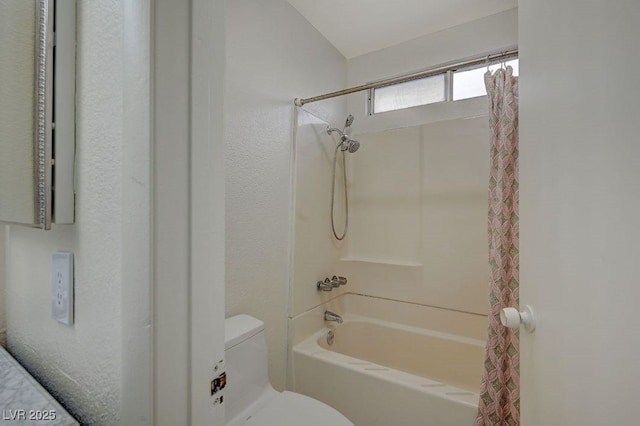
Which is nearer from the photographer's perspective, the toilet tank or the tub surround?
the tub surround

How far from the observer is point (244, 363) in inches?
47.5

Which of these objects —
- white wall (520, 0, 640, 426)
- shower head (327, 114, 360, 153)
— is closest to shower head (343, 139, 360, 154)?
shower head (327, 114, 360, 153)

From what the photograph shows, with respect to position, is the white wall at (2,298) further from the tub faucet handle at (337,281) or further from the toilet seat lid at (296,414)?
the tub faucet handle at (337,281)

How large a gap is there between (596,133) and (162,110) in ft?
2.36

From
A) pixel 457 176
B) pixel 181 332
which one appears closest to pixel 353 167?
pixel 457 176

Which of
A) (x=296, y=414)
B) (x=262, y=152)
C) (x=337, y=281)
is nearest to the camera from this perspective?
(x=296, y=414)

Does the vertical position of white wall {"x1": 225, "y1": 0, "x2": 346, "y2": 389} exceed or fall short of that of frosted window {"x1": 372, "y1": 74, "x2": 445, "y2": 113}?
it falls short

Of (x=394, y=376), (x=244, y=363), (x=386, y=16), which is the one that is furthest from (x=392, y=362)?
(x=386, y=16)

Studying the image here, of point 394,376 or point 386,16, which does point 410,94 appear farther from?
point 394,376

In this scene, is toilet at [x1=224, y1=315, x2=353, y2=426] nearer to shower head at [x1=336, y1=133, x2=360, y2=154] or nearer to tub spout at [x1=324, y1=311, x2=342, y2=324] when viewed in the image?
tub spout at [x1=324, y1=311, x2=342, y2=324]

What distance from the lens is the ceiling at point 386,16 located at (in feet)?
5.77

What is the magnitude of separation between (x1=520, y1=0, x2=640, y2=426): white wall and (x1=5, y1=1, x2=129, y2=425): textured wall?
0.77 metres

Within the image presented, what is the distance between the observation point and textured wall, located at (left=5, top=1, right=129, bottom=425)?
0.46 meters

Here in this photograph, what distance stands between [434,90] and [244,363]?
7.35 feet
